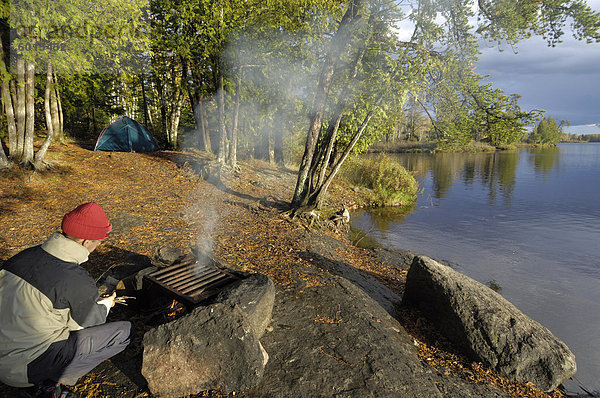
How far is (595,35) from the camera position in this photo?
25.3 ft

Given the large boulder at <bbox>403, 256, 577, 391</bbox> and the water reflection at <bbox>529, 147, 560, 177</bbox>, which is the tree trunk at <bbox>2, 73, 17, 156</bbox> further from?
the water reflection at <bbox>529, 147, 560, 177</bbox>

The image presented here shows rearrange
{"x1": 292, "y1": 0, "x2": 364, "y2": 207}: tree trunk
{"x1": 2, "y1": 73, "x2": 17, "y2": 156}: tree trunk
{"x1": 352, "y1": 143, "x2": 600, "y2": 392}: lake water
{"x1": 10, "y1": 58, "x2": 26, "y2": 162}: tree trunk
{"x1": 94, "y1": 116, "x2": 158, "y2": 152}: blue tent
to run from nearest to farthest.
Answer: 1. {"x1": 352, "y1": 143, "x2": 600, "y2": 392}: lake water
2. {"x1": 292, "y1": 0, "x2": 364, "y2": 207}: tree trunk
3. {"x1": 10, "y1": 58, "x2": 26, "y2": 162}: tree trunk
4. {"x1": 2, "y1": 73, "x2": 17, "y2": 156}: tree trunk
5. {"x1": 94, "y1": 116, "x2": 158, "y2": 152}: blue tent

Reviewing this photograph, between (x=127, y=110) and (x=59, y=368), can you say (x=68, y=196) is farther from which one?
(x=127, y=110)

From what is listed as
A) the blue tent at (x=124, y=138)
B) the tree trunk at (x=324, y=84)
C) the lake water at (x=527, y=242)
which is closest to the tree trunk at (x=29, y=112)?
the blue tent at (x=124, y=138)

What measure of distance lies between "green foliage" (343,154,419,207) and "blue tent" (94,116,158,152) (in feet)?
40.6

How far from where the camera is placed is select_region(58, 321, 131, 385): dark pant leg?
304cm

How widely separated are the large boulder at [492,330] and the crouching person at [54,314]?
4.77m

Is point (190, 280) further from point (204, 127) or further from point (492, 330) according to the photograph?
point (204, 127)

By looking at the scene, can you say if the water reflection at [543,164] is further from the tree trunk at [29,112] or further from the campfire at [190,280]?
the tree trunk at [29,112]

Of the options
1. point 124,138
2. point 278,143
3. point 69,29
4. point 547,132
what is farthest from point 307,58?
point 547,132

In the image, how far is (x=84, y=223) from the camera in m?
3.06

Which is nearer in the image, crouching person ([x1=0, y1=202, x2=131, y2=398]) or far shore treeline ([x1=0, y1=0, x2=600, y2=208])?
crouching person ([x1=0, y1=202, x2=131, y2=398])

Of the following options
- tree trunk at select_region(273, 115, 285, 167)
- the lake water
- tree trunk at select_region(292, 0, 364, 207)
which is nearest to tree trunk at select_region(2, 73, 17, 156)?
tree trunk at select_region(292, 0, 364, 207)

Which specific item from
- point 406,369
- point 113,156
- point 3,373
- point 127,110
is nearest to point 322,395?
point 406,369
